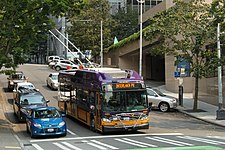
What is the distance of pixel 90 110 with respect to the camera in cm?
2214

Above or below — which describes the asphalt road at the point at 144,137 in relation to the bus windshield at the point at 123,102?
below

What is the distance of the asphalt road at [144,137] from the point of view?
18.1 meters

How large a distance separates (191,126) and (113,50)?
37787mm

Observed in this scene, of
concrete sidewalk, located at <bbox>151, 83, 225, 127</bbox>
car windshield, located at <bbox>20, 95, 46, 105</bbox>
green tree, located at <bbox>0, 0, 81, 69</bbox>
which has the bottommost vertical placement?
concrete sidewalk, located at <bbox>151, 83, 225, 127</bbox>

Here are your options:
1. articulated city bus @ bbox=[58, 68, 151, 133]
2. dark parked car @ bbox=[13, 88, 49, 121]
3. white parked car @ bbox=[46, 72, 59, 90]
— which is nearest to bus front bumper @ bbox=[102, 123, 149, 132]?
articulated city bus @ bbox=[58, 68, 151, 133]

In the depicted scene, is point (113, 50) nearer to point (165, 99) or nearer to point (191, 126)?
point (165, 99)

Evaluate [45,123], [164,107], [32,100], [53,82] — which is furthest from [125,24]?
[45,123]

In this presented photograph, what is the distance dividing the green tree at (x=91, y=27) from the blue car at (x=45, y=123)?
40.7 metres

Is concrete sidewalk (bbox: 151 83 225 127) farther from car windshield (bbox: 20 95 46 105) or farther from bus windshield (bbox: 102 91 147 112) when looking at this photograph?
car windshield (bbox: 20 95 46 105)

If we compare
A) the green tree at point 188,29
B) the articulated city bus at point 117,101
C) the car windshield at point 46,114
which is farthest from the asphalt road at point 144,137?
the green tree at point 188,29

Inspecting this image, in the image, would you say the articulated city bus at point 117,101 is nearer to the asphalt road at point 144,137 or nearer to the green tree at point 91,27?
the asphalt road at point 144,137

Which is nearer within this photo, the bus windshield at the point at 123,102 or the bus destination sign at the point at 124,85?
the bus windshield at the point at 123,102

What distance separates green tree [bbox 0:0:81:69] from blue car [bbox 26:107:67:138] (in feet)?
11.8

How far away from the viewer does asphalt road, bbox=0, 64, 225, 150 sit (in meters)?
18.1
